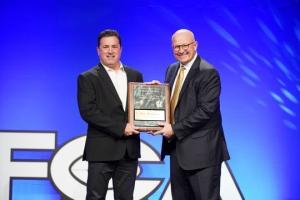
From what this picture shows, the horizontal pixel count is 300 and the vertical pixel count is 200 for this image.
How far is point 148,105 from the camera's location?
2.90m

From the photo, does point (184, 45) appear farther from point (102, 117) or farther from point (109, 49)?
point (102, 117)

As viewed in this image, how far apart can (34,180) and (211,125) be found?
1.80m

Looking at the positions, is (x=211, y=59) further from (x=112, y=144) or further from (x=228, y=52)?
(x=112, y=144)

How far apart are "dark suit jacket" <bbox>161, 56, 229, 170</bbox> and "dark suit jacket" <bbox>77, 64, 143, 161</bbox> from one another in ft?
1.02

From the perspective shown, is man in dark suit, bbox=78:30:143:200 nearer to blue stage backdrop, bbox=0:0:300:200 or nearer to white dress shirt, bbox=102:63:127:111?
white dress shirt, bbox=102:63:127:111

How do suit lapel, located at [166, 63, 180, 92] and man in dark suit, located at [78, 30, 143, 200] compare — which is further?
suit lapel, located at [166, 63, 180, 92]

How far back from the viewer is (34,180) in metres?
3.95

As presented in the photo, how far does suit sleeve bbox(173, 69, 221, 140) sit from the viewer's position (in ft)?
8.90

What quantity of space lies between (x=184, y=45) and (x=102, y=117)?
618mm

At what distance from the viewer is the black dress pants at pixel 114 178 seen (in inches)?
110

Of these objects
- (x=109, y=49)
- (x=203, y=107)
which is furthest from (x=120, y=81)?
(x=203, y=107)

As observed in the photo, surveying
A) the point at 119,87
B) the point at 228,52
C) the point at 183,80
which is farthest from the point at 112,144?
the point at 228,52

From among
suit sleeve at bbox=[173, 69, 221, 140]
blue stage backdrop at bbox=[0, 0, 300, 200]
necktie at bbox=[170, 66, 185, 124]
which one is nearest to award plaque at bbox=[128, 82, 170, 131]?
necktie at bbox=[170, 66, 185, 124]

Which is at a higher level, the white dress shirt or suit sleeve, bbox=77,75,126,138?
the white dress shirt
